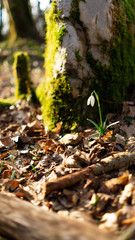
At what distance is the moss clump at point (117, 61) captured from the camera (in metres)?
3.13

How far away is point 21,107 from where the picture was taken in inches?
172

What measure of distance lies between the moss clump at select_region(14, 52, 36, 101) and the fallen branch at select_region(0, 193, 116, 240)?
3247 millimetres

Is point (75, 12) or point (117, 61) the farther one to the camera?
point (117, 61)

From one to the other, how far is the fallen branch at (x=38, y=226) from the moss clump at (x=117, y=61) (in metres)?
2.13

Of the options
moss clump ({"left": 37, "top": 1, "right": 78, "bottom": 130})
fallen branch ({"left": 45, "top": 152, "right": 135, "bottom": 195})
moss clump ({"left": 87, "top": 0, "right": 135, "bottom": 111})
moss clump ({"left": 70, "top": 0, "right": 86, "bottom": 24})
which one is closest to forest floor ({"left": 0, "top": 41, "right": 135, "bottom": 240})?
fallen branch ({"left": 45, "top": 152, "right": 135, "bottom": 195})

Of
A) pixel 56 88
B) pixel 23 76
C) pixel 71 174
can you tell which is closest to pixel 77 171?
pixel 71 174

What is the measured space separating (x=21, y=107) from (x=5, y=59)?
7.20 metres

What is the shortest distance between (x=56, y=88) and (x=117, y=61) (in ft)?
3.86

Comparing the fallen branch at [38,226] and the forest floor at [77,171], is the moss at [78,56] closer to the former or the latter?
the forest floor at [77,171]

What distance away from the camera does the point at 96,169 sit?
2189 mm

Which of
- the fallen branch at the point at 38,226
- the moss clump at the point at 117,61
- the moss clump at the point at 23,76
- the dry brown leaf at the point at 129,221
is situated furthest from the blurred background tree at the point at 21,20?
the dry brown leaf at the point at 129,221

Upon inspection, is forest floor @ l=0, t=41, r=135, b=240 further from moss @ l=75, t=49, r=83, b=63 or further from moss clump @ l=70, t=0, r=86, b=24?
moss clump @ l=70, t=0, r=86, b=24

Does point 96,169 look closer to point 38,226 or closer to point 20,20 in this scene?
point 38,226

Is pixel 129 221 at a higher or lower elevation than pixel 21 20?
lower
